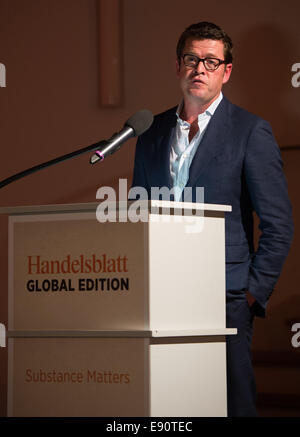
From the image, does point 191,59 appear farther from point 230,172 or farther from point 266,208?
point 266,208

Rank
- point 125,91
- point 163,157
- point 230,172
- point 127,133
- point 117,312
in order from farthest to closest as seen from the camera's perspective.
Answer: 1. point 125,91
2. point 163,157
3. point 230,172
4. point 127,133
5. point 117,312

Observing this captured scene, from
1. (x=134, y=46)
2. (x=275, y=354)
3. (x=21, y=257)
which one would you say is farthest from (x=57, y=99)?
(x=21, y=257)

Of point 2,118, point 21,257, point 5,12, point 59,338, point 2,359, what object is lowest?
point 2,359

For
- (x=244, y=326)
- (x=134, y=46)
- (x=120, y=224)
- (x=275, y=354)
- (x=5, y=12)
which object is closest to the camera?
(x=120, y=224)

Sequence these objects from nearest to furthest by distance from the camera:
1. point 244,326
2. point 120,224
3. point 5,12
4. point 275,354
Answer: point 120,224 < point 244,326 < point 275,354 < point 5,12

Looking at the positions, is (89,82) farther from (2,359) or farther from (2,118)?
(2,359)

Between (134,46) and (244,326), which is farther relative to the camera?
(134,46)

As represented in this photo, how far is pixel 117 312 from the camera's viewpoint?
2.27 meters

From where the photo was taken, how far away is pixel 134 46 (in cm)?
559

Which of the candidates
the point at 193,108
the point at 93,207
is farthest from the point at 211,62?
the point at 93,207

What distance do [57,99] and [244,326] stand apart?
3.36 meters

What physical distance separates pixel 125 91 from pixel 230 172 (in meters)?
2.73

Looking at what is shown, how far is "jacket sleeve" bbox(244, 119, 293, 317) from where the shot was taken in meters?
2.99

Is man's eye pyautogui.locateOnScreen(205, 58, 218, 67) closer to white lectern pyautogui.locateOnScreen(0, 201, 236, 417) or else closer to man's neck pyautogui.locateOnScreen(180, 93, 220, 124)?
man's neck pyautogui.locateOnScreen(180, 93, 220, 124)
